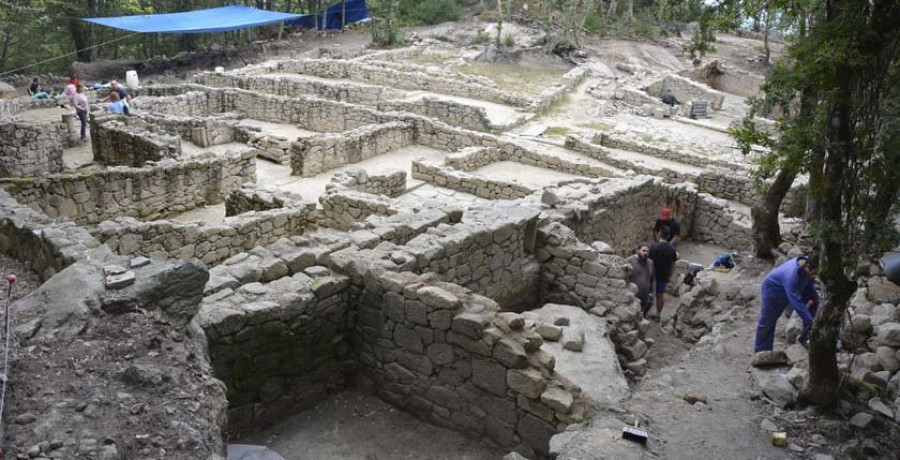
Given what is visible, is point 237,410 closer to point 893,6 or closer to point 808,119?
point 808,119

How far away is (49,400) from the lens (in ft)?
12.4

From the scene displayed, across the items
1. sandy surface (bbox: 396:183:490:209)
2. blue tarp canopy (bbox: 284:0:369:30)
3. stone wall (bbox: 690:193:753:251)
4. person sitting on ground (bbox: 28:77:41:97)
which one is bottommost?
stone wall (bbox: 690:193:753:251)

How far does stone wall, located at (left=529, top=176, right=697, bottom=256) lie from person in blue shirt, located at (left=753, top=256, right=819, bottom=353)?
136 inches

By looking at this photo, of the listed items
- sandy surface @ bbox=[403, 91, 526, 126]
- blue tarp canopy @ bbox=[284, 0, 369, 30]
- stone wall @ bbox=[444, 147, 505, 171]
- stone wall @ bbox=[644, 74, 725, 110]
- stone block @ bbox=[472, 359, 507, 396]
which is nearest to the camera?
stone block @ bbox=[472, 359, 507, 396]

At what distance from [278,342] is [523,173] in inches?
434

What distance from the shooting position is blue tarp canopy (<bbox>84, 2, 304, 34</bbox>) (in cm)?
2723

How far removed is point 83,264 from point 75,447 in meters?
1.85

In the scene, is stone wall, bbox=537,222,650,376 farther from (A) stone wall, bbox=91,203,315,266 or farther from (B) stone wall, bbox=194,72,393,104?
(B) stone wall, bbox=194,72,393,104

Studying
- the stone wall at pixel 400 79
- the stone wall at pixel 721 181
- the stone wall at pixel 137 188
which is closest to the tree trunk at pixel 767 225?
the stone wall at pixel 721 181

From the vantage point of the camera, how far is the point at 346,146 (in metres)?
16.4

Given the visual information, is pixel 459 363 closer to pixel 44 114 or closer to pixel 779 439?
pixel 779 439

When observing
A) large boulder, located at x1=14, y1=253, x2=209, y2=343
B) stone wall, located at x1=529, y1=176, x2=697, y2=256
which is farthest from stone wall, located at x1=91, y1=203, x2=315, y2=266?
stone wall, located at x1=529, y1=176, x2=697, y2=256

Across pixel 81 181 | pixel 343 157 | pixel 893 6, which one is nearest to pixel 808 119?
pixel 893 6

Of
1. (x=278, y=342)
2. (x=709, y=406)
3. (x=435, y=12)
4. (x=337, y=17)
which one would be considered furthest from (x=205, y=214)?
(x=435, y=12)
